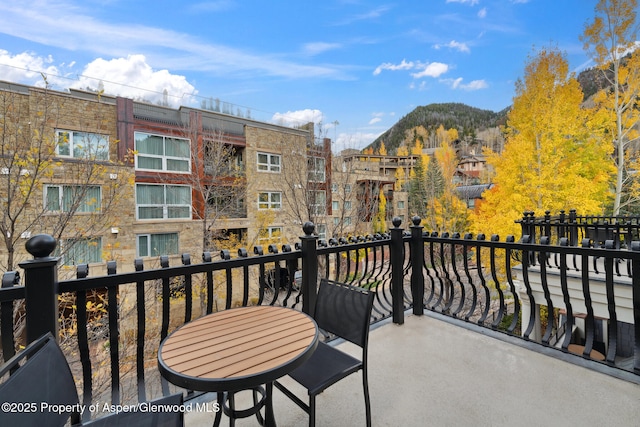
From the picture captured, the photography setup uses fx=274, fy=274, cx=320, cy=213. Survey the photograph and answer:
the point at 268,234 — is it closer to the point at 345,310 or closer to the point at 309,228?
the point at 309,228

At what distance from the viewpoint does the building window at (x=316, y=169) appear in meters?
11.3

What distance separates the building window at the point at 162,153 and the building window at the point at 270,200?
3.58 m

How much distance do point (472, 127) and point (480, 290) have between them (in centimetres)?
6398

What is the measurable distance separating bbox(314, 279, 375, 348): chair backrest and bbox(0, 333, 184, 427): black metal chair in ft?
3.10

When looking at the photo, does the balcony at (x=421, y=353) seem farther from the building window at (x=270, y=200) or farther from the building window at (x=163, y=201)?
the building window at (x=270, y=200)

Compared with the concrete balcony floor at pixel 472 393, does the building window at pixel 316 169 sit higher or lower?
higher

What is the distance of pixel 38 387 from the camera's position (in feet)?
3.06

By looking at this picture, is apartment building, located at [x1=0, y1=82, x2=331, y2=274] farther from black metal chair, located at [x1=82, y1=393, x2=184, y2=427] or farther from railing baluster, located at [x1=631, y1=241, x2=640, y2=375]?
→ railing baluster, located at [x1=631, y1=241, x2=640, y2=375]

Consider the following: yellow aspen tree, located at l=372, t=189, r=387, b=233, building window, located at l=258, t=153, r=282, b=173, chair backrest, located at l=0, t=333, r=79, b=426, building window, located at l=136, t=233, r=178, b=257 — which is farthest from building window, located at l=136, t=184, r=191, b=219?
Result: yellow aspen tree, located at l=372, t=189, r=387, b=233

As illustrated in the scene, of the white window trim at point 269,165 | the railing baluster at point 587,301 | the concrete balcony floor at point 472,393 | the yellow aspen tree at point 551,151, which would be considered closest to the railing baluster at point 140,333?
the concrete balcony floor at point 472,393

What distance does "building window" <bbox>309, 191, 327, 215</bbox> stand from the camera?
36.1ft

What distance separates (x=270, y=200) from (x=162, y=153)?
5.21 metres

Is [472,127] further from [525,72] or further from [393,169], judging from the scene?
[525,72]

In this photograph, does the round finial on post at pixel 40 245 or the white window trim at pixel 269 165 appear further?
the white window trim at pixel 269 165
